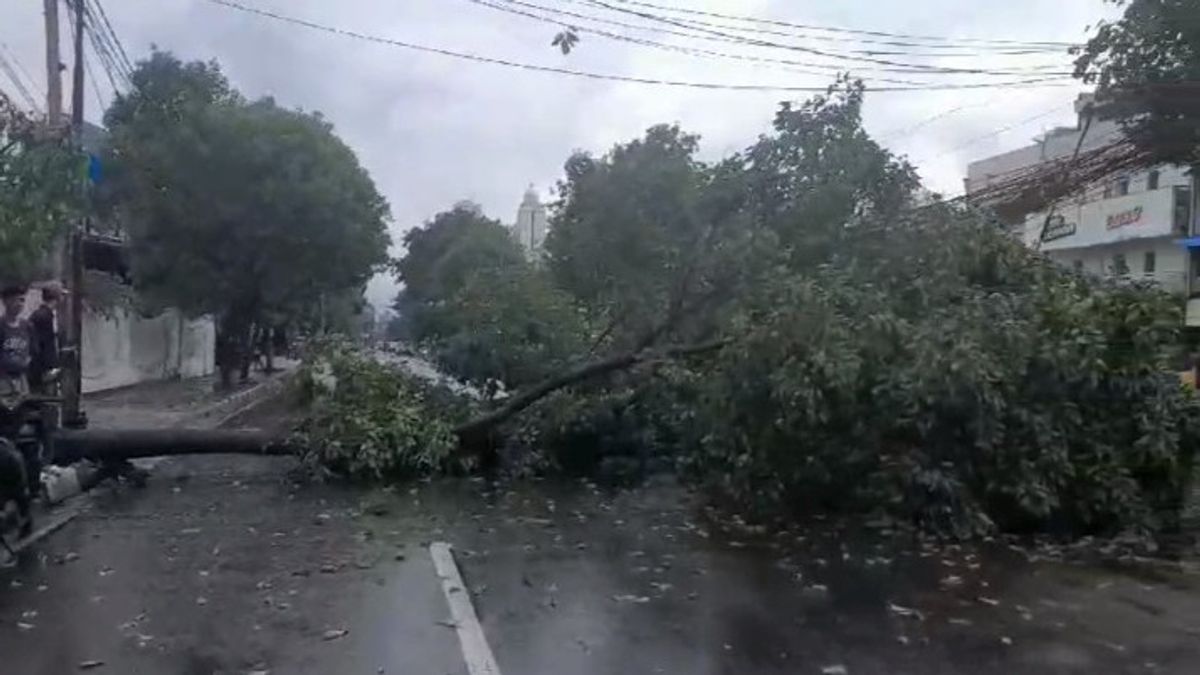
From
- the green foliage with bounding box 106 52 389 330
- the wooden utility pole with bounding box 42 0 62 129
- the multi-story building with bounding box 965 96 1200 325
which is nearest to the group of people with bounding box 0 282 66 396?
the wooden utility pole with bounding box 42 0 62 129

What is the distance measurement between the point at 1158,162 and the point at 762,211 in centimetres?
1116

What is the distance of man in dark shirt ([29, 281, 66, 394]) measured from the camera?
12.9 m

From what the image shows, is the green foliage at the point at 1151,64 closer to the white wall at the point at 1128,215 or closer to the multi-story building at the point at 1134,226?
the multi-story building at the point at 1134,226

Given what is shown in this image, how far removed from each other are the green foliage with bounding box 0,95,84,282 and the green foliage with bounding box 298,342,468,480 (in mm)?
5061

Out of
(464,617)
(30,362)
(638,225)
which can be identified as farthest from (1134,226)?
(464,617)

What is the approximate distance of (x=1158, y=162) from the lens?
23156 mm

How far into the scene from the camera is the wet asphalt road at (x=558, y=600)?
7.18 m

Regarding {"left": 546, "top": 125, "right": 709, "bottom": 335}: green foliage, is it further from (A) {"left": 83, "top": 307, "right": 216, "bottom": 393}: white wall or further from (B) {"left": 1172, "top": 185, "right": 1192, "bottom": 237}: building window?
(B) {"left": 1172, "top": 185, "right": 1192, "bottom": 237}: building window

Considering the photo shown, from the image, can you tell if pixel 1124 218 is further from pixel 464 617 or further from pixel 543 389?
pixel 464 617

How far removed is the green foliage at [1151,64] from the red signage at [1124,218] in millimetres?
24566

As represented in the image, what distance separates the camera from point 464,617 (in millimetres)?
8203

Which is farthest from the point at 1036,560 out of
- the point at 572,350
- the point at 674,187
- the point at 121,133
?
the point at 121,133

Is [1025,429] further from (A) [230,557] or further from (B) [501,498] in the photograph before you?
(A) [230,557]

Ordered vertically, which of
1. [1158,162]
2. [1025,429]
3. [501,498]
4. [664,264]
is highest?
[1158,162]
